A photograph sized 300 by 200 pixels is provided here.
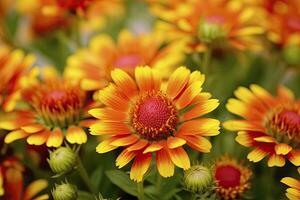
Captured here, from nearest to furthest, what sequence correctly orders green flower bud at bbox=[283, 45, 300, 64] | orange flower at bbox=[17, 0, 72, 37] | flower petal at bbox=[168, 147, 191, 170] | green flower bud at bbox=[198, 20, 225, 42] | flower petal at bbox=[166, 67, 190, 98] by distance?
1. flower petal at bbox=[168, 147, 191, 170]
2. flower petal at bbox=[166, 67, 190, 98]
3. green flower bud at bbox=[198, 20, 225, 42]
4. green flower bud at bbox=[283, 45, 300, 64]
5. orange flower at bbox=[17, 0, 72, 37]

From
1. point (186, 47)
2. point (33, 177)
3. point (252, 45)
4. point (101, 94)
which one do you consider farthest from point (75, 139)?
point (252, 45)

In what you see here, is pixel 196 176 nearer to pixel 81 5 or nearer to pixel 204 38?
pixel 204 38

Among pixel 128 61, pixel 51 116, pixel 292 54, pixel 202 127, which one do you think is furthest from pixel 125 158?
pixel 292 54

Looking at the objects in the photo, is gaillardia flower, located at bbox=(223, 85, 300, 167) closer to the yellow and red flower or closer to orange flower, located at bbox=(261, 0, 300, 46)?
the yellow and red flower

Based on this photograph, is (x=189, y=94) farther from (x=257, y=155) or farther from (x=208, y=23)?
(x=208, y=23)

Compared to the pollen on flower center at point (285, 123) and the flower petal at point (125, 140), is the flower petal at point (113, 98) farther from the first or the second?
the pollen on flower center at point (285, 123)

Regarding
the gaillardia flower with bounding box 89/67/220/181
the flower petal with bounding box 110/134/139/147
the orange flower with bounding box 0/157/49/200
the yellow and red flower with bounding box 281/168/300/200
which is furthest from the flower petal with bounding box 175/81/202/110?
the orange flower with bounding box 0/157/49/200
